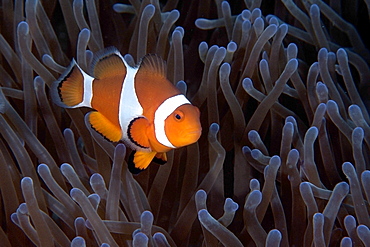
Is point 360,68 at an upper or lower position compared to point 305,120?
upper

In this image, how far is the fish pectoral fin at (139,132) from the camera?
1021 mm

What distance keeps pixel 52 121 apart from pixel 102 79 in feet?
0.80

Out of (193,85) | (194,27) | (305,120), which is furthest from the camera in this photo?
(194,27)

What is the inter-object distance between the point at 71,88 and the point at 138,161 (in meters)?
0.30

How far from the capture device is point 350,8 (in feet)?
5.57

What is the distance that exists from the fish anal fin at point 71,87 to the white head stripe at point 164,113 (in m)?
0.25

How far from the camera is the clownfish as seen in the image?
3.21ft

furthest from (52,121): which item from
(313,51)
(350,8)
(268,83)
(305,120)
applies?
(350,8)

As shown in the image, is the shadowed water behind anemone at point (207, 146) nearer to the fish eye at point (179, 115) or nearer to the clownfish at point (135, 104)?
the clownfish at point (135, 104)

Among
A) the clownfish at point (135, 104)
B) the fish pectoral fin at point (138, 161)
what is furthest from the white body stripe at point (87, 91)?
the fish pectoral fin at point (138, 161)

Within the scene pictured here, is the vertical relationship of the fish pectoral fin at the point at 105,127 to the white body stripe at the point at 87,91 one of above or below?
below

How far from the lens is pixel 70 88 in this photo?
116 centimetres

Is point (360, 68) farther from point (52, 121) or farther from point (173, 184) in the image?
point (52, 121)

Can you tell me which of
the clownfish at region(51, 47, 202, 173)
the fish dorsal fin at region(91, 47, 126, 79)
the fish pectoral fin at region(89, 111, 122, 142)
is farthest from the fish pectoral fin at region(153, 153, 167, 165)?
the fish dorsal fin at region(91, 47, 126, 79)
